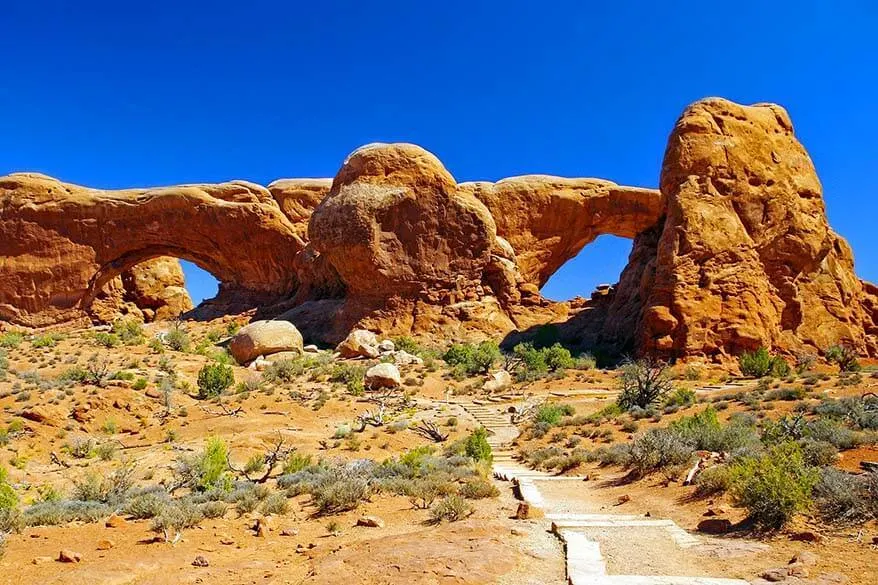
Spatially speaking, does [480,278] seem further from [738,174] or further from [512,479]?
[512,479]

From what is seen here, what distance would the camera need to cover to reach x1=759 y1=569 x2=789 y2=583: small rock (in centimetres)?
438

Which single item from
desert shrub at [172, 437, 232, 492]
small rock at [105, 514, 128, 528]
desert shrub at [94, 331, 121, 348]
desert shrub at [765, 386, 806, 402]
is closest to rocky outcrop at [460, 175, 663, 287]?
desert shrub at [94, 331, 121, 348]

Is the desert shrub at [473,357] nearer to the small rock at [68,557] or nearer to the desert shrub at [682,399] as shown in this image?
the desert shrub at [682,399]

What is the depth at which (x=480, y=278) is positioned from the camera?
99.8ft

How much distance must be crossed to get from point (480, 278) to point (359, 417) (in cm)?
1547

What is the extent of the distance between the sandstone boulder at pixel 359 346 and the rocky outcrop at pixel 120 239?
46.4 ft

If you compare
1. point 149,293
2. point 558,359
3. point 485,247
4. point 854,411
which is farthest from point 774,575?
point 149,293

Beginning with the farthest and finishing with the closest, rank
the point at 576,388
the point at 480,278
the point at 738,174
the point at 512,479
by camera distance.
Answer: the point at 480,278
the point at 738,174
the point at 576,388
the point at 512,479

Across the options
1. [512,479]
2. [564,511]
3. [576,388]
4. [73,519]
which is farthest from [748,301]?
[73,519]

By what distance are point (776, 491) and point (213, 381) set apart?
16792 mm

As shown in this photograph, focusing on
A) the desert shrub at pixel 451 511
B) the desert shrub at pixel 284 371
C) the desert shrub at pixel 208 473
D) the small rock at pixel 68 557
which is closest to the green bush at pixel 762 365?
the desert shrub at pixel 284 371

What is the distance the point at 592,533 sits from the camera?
6.09m

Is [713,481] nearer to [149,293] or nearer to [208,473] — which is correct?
[208,473]

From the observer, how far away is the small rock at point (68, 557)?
5711 millimetres
